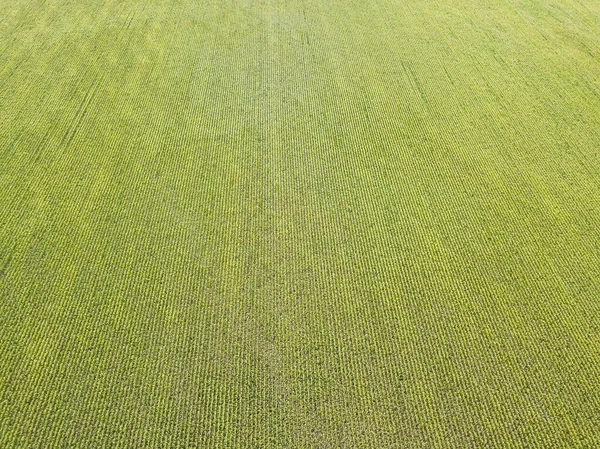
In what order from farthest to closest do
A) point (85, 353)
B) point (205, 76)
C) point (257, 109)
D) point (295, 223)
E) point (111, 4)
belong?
point (111, 4), point (205, 76), point (257, 109), point (295, 223), point (85, 353)

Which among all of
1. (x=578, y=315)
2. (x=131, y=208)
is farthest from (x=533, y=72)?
(x=131, y=208)

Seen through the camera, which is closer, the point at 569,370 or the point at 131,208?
the point at 569,370

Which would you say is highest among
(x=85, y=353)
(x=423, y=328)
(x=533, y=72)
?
(x=533, y=72)

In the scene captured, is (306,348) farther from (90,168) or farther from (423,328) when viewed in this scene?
(90,168)

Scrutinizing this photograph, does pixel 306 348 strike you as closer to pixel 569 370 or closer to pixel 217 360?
pixel 217 360

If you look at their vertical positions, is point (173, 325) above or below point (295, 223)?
below

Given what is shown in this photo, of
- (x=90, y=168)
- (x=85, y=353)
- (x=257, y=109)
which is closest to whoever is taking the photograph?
(x=85, y=353)

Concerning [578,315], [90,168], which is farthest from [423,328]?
[90,168]
